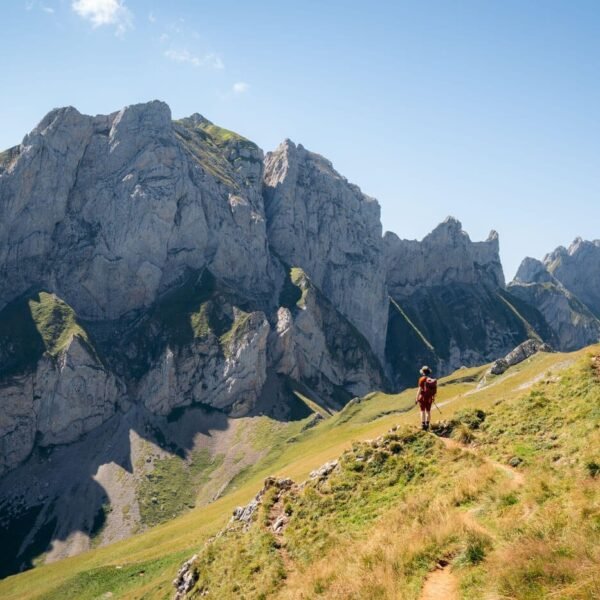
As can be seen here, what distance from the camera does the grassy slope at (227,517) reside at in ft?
183

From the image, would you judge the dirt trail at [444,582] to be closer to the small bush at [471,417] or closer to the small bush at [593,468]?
the small bush at [593,468]

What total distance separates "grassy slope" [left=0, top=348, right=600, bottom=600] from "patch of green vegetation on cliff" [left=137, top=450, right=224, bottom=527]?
1588cm

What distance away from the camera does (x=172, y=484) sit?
175 meters

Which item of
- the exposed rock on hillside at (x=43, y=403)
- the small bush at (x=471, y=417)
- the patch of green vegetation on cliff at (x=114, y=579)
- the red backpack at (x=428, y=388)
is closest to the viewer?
the red backpack at (x=428, y=388)

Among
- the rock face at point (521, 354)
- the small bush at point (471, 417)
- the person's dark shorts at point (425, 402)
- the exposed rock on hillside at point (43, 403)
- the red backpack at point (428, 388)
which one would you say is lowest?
the rock face at point (521, 354)

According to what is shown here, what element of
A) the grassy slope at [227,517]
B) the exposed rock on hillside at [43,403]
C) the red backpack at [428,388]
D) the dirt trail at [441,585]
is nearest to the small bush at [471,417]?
the grassy slope at [227,517]

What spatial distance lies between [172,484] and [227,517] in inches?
4105

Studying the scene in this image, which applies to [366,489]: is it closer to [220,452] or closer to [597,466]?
[597,466]

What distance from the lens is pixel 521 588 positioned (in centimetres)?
1430

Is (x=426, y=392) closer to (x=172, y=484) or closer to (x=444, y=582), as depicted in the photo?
(x=444, y=582)

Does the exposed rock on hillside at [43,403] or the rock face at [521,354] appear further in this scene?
the exposed rock on hillside at [43,403]

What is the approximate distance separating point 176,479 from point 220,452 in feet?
63.8

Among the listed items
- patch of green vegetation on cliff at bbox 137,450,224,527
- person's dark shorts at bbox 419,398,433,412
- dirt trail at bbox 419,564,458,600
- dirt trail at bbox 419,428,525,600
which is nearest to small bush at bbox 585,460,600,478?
dirt trail at bbox 419,428,525,600

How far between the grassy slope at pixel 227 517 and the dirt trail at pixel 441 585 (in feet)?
1.46
